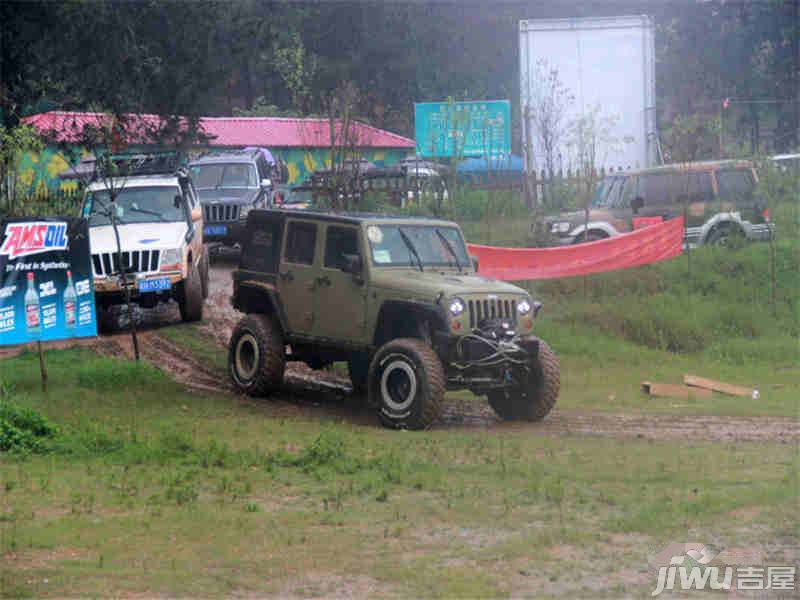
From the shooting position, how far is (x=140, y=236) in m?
17.8

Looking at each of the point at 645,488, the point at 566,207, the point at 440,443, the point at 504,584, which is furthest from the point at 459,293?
the point at 566,207

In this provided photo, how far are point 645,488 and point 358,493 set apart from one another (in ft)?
7.41

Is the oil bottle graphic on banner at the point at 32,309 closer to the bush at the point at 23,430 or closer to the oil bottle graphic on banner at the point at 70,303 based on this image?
the oil bottle graphic on banner at the point at 70,303

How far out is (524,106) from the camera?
29.5 meters

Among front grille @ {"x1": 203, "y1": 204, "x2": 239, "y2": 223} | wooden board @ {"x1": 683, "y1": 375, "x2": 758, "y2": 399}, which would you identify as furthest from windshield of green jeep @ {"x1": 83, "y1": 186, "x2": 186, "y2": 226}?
wooden board @ {"x1": 683, "y1": 375, "x2": 758, "y2": 399}

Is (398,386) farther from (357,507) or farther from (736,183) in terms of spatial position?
(736,183)

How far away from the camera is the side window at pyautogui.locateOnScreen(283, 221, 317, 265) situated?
44.2 ft

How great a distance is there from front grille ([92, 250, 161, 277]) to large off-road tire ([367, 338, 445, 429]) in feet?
20.1

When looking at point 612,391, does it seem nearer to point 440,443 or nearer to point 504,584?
point 440,443

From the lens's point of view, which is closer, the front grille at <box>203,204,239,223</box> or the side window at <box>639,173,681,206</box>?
the side window at <box>639,173,681,206</box>

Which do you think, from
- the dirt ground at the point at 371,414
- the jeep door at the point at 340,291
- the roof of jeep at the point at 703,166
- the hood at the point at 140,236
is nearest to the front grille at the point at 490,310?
the dirt ground at the point at 371,414

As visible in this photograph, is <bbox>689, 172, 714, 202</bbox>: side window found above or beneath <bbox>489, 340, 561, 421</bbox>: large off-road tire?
above

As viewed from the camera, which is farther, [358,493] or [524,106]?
[524,106]

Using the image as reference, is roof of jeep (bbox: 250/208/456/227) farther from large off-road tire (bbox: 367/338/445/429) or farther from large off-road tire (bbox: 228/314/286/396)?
large off-road tire (bbox: 367/338/445/429)
